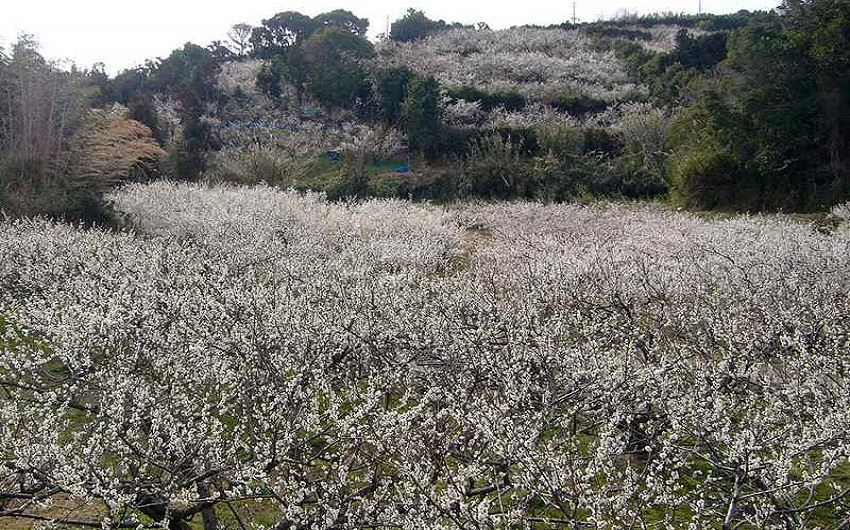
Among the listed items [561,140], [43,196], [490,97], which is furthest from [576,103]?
[43,196]

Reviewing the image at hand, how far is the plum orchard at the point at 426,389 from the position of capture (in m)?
3.81

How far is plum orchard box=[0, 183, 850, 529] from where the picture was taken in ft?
12.5

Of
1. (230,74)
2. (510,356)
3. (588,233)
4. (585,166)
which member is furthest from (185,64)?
(510,356)

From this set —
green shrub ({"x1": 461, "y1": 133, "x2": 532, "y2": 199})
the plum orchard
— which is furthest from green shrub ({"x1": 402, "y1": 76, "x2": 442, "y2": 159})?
the plum orchard

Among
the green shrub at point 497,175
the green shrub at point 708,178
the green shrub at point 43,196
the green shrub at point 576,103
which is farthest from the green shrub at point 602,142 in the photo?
the green shrub at point 43,196

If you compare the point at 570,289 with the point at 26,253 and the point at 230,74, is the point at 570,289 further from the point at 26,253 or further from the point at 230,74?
the point at 230,74

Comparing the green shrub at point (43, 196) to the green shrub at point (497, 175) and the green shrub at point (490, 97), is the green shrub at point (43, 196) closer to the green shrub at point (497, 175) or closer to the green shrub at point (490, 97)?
the green shrub at point (497, 175)

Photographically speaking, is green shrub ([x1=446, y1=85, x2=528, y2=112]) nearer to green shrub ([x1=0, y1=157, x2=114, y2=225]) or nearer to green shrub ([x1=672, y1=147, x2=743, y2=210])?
green shrub ([x1=672, y1=147, x2=743, y2=210])

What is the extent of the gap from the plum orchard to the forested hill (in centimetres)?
606

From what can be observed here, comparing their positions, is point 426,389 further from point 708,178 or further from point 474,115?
point 474,115

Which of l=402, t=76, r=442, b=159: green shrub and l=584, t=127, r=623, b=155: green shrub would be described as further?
l=402, t=76, r=442, b=159: green shrub

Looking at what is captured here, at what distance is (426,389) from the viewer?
5875 mm

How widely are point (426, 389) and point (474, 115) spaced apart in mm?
28899

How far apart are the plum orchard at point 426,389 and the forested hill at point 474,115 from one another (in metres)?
6.06
